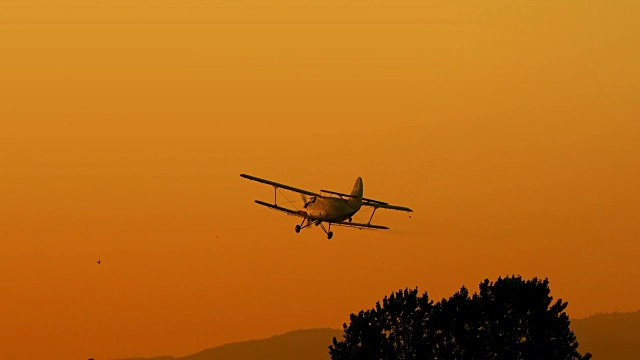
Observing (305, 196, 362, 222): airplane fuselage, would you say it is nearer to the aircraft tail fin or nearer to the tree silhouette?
the aircraft tail fin

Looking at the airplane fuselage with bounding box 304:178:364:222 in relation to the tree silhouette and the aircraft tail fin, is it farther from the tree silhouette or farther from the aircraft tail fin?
the tree silhouette

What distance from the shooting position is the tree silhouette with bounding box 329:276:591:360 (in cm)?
16112

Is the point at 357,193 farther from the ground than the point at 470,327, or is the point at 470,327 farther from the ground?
the point at 357,193

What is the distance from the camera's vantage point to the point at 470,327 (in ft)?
536

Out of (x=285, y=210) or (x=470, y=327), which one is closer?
(x=470, y=327)

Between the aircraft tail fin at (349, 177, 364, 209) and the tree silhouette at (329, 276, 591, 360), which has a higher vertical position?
the aircraft tail fin at (349, 177, 364, 209)

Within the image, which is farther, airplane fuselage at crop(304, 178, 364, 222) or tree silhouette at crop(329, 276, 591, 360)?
airplane fuselage at crop(304, 178, 364, 222)

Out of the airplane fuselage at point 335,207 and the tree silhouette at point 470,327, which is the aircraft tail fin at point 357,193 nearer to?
the airplane fuselage at point 335,207

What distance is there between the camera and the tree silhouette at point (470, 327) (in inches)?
6344

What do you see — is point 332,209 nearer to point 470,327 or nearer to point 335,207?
point 335,207

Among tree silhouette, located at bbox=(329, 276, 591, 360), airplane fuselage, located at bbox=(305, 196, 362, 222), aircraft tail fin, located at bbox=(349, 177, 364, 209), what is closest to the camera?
tree silhouette, located at bbox=(329, 276, 591, 360)

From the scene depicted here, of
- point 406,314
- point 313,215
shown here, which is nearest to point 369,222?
point 313,215

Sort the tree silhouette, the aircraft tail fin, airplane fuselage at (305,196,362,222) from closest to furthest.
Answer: the tree silhouette → airplane fuselage at (305,196,362,222) → the aircraft tail fin

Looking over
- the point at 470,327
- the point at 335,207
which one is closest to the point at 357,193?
the point at 335,207
